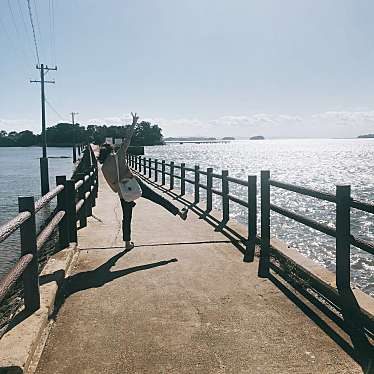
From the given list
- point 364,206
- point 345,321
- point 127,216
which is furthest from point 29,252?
point 364,206

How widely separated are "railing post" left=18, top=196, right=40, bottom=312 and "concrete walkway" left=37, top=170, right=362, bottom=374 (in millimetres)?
332

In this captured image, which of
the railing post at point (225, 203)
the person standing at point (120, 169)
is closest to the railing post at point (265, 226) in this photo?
the person standing at point (120, 169)

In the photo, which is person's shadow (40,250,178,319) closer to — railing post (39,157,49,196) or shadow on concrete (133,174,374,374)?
shadow on concrete (133,174,374,374)

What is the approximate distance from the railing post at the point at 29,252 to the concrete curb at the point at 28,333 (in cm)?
11

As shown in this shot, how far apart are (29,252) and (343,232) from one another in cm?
324

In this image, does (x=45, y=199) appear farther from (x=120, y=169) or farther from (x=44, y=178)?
(x=44, y=178)

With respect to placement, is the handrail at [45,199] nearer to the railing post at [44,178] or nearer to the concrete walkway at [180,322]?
the concrete walkway at [180,322]

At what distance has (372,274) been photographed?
9.81 meters

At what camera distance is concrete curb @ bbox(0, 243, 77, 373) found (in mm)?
3143

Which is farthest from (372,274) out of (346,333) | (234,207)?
(234,207)

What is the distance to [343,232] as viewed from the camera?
454cm

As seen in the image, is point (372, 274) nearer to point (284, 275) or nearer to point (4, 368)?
point (284, 275)

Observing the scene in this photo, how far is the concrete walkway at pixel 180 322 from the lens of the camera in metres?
3.35

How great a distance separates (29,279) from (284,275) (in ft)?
10.3
